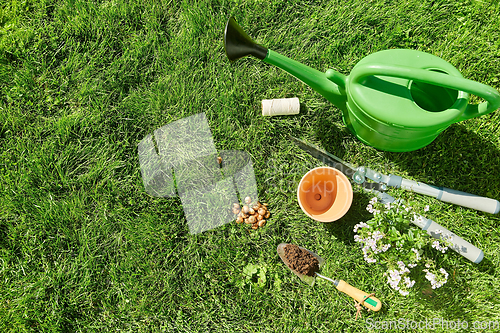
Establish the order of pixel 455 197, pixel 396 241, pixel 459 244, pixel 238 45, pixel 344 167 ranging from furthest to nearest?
pixel 344 167 → pixel 455 197 → pixel 459 244 → pixel 396 241 → pixel 238 45

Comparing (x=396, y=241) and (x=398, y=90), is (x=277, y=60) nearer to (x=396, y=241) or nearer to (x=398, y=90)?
(x=398, y=90)

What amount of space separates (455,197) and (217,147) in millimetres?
1687

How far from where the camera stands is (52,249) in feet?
7.42

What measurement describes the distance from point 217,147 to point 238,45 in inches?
33.0

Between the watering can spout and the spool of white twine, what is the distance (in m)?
0.36

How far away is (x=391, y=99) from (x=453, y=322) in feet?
5.44

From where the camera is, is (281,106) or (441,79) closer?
(441,79)

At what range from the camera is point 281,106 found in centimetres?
223

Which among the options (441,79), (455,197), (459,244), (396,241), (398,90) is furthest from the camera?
(455,197)

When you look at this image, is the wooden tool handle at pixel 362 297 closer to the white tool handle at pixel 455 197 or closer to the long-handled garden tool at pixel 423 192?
the long-handled garden tool at pixel 423 192

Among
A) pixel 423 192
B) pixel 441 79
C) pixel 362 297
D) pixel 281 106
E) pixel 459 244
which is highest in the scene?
pixel 441 79

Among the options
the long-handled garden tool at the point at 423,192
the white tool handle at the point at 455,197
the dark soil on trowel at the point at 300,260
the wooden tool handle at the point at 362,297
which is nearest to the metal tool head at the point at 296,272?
the dark soil on trowel at the point at 300,260

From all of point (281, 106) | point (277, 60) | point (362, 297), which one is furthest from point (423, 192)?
point (277, 60)

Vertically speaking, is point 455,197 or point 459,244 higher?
point 455,197
